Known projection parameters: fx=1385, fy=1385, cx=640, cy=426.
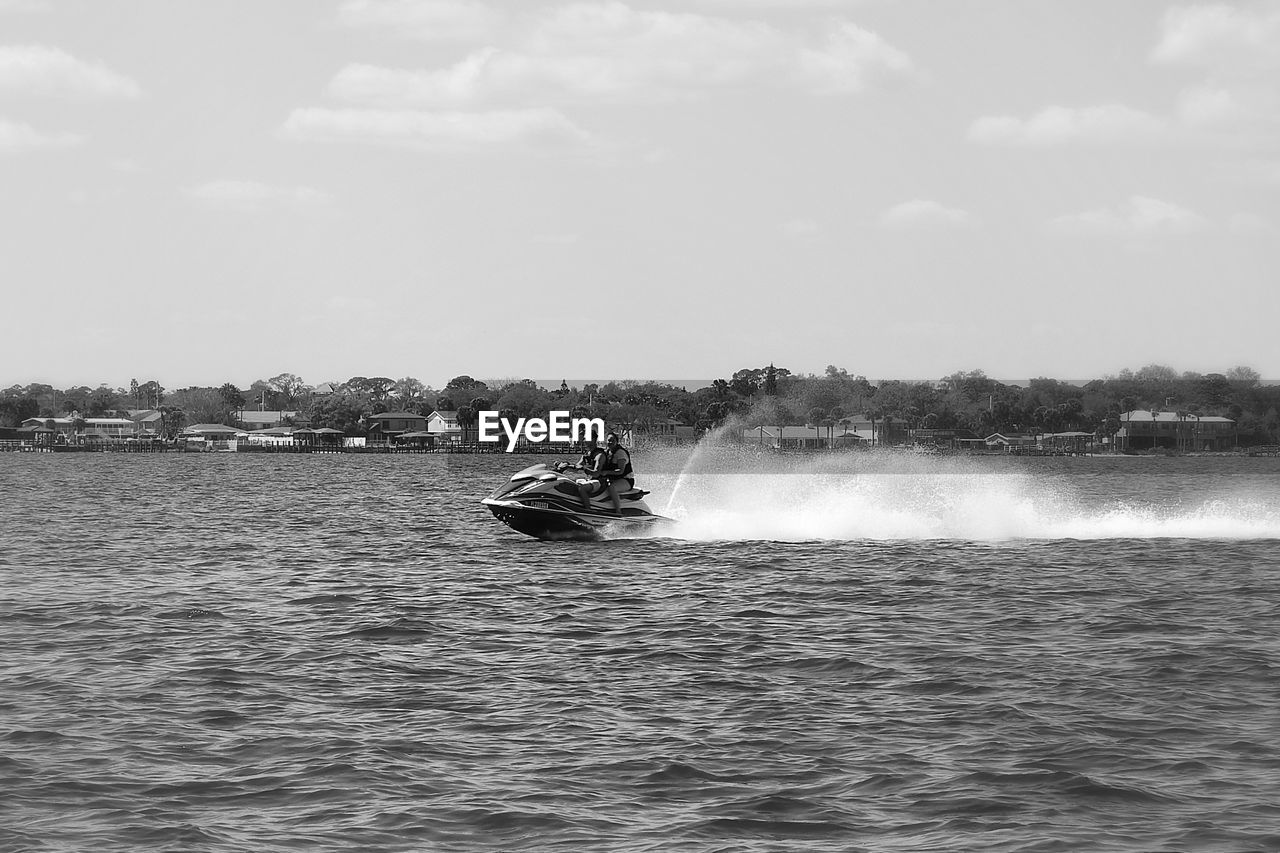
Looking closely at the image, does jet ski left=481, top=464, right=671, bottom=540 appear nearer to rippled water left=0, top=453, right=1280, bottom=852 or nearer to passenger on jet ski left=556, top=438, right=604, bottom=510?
passenger on jet ski left=556, top=438, right=604, bottom=510

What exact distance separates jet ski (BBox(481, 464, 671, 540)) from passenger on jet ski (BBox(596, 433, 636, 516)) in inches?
7.4

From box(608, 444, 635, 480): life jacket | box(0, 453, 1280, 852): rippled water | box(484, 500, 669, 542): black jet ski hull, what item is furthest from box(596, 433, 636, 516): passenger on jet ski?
box(0, 453, 1280, 852): rippled water

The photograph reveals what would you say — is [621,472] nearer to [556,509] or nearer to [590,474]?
[590,474]

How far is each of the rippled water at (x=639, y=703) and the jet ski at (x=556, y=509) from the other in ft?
9.77

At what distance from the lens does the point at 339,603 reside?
29.8 m

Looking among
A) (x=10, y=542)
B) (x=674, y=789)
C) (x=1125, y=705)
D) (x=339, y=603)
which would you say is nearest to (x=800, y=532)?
(x=339, y=603)

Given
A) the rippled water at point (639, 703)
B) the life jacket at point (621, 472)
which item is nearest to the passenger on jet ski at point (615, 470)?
the life jacket at point (621, 472)

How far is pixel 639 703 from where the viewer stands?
752 inches

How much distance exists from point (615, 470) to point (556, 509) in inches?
86.3

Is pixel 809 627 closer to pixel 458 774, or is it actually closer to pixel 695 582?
pixel 695 582

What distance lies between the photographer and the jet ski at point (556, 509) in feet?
141

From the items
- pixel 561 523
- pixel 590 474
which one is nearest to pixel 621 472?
pixel 590 474

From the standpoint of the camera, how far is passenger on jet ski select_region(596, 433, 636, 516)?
42781 mm

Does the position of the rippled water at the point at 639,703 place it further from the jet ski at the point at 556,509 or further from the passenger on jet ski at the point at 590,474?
the passenger on jet ski at the point at 590,474
